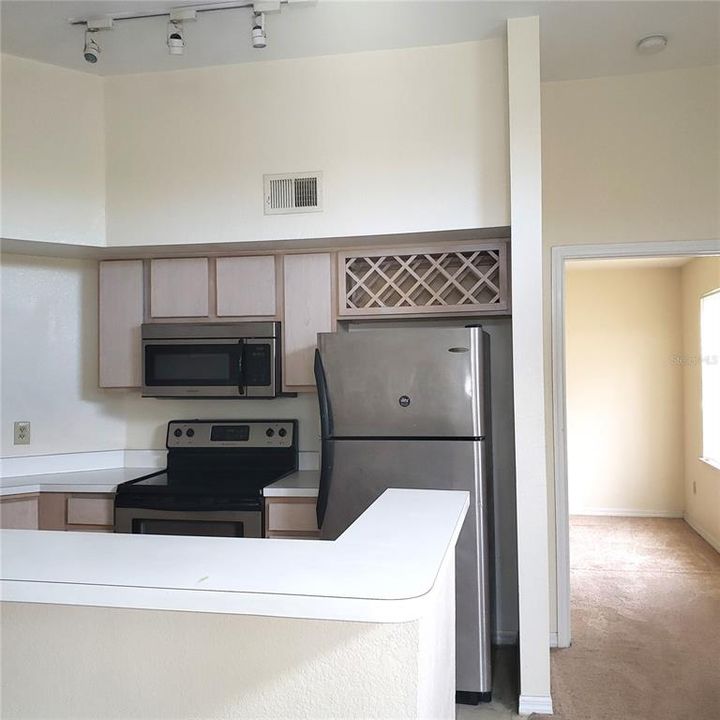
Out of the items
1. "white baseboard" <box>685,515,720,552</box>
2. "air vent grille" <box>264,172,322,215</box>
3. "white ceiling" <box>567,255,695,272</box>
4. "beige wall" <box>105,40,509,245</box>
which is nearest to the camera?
"beige wall" <box>105,40,509,245</box>

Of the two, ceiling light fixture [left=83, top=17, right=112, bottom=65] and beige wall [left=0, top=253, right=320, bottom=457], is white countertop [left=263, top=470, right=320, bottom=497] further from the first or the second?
ceiling light fixture [left=83, top=17, right=112, bottom=65]

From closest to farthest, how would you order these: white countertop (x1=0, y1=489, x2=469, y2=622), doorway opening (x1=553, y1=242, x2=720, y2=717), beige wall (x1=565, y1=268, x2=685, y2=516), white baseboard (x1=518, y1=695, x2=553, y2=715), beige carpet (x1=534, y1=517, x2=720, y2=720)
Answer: white countertop (x1=0, y1=489, x2=469, y2=622)
white baseboard (x1=518, y1=695, x2=553, y2=715)
beige carpet (x1=534, y1=517, x2=720, y2=720)
doorway opening (x1=553, y1=242, x2=720, y2=717)
beige wall (x1=565, y1=268, x2=685, y2=516)

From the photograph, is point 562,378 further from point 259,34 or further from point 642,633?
point 259,34

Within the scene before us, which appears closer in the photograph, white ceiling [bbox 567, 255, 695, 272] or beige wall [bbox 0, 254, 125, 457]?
beige wall [bbox 0, 254, 125, 457]

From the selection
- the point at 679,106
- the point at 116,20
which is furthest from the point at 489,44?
the point at 116,20

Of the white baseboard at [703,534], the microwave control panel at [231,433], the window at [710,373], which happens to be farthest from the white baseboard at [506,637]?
the window at [710,373]

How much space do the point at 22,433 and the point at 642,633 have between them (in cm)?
334

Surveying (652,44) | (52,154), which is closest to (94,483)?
(52,154)

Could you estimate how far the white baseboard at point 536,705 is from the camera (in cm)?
268

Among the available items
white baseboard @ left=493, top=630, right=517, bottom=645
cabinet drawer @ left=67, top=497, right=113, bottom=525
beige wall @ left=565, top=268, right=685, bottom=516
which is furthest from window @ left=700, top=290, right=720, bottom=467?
cabinet drawer @ left=67, top=497, right=113, bottom=525

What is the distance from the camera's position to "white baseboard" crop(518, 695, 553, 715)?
268cm

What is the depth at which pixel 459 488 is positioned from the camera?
2760mm

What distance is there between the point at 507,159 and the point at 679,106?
1047 mm

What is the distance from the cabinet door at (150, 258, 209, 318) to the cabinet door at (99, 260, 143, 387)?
0.10 metres
